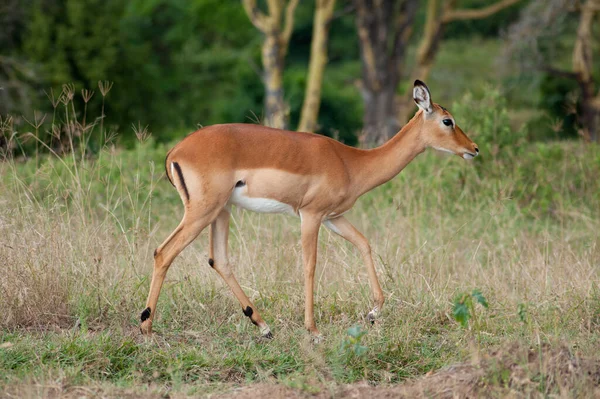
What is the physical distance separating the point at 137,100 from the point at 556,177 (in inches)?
460

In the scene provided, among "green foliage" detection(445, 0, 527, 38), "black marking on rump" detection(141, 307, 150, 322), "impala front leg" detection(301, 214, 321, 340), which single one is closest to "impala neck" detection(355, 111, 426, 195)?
"impala front leg" detection(301, 214, 321, 340)

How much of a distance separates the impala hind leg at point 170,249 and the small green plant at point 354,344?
3.82 ft

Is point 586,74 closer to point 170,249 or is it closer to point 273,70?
point 273,70

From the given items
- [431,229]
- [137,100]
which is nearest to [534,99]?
[137,100]

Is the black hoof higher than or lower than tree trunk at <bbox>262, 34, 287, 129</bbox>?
higher

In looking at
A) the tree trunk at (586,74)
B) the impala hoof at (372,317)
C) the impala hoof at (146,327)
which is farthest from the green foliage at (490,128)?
the tree trunk at (586,74)

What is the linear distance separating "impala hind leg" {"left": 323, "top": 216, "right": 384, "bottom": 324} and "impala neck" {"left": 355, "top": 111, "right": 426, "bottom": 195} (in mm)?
271

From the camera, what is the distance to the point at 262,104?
19734 millimetres

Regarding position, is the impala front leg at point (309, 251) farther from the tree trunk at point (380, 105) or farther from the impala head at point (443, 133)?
the tree trunk at point (380, 105)

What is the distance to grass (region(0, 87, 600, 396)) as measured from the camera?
186 inches

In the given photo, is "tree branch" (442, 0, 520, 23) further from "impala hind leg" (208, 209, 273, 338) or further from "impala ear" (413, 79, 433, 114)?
"impala hind leg" (208, 209, 273, 338)

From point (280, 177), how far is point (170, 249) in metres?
0.82

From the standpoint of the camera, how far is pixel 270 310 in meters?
6.10

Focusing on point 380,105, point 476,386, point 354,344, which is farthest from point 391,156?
point 380,105
